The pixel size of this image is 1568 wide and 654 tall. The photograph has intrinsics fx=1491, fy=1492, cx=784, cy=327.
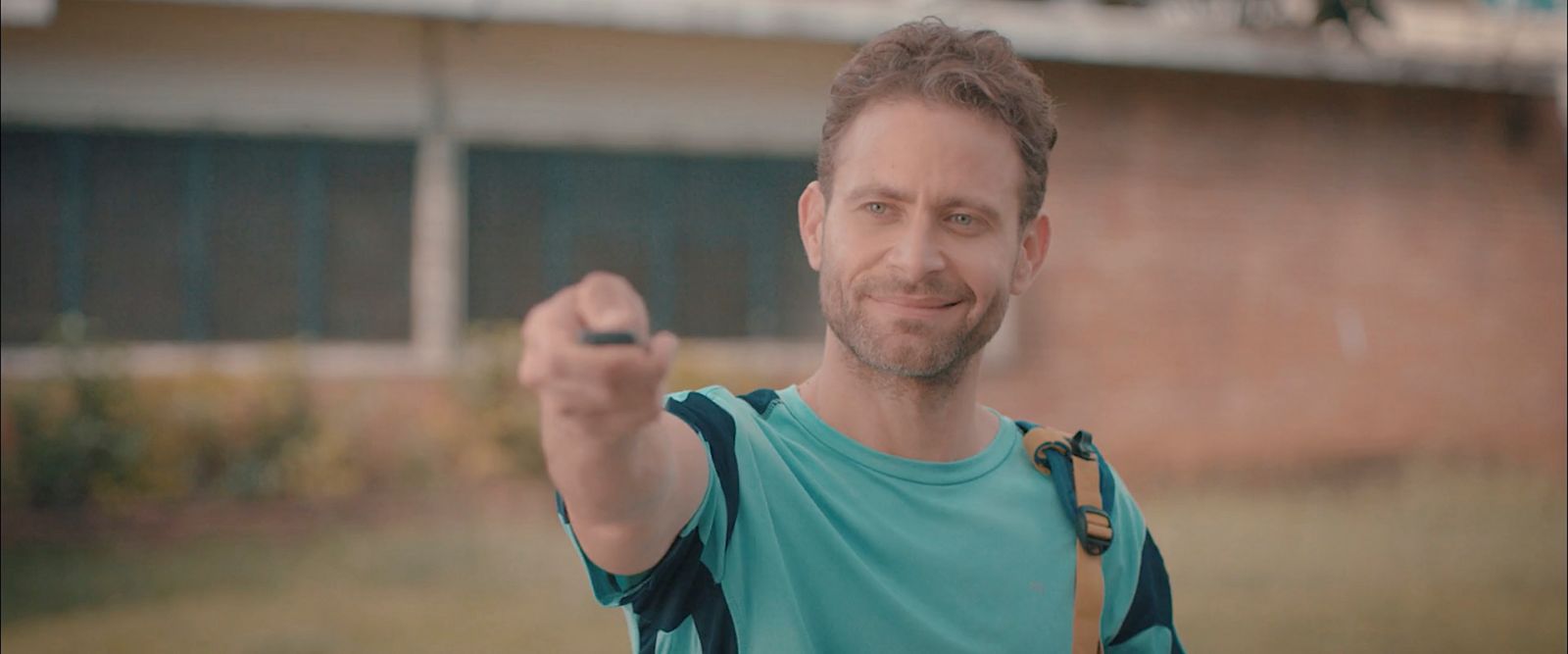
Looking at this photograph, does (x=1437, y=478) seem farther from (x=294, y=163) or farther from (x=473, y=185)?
(x=294, y=163)

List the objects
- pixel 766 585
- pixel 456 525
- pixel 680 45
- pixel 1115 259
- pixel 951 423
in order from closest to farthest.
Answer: pixel 766 585, pixel 951 423, pixel 456 525, pixel 680 45, pixel 1115 259

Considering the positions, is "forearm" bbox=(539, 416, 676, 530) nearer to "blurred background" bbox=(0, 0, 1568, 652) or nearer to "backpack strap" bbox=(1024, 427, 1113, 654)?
"backpack strap" bbox=(1024, 427, 1113, 654)

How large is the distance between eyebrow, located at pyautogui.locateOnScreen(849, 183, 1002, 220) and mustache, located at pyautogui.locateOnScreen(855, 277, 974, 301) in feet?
0.32

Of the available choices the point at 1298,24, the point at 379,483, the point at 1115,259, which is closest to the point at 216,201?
the point at 379,483

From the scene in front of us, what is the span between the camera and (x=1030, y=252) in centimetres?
220

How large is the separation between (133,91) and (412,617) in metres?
4.07

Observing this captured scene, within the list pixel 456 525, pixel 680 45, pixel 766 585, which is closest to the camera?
pixel 766 585

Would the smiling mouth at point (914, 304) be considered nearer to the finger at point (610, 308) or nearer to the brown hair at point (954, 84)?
the brown hair at point (954, 84)

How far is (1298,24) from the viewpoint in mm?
11258

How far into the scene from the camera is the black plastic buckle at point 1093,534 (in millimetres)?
2010

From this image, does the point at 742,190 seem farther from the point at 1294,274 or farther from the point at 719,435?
the point at 719,435

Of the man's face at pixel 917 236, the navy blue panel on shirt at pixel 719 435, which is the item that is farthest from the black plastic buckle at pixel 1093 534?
the navy blue panel on shirt at pixel 719 435

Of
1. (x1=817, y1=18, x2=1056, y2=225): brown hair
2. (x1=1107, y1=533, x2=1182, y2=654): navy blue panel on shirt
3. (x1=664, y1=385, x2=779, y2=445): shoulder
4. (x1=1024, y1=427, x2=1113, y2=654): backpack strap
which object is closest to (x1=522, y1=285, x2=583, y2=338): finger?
(x1=664, y1=385, x2=779, y2=445): shoulder

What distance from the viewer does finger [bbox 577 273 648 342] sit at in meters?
1.25
